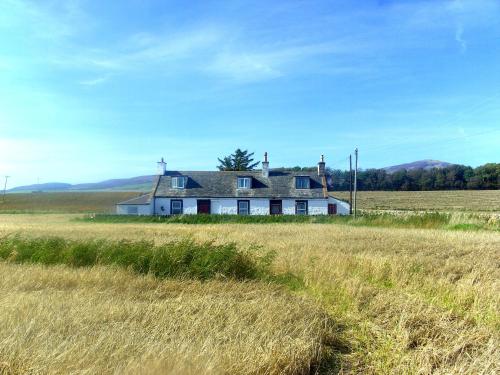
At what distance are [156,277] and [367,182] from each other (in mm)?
119840

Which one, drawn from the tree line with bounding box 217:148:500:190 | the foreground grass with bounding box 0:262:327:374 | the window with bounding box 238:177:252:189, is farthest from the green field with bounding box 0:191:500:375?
the tree line with bounding box 217:148:500:190

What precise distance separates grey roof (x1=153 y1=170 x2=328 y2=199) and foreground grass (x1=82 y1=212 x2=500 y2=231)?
878 cm

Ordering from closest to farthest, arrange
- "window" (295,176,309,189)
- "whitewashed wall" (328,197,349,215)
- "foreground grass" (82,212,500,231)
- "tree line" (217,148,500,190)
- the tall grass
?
the tall grass → "foreground grass" (82,212,500,231) → "window" (295,176,309,189) → "whitewashed wall" (328,197,349,215) → "tree line" (217,148,500,190)

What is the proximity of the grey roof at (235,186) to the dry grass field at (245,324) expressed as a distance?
43073 millimetres

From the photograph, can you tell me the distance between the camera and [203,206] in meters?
52.9

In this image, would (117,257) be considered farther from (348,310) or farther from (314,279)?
(348,310)

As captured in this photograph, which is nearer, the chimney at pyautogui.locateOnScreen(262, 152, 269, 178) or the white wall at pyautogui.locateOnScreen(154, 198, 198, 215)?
the white wall at pyautogui.locateOnScreen(154, 198, 198, 215)

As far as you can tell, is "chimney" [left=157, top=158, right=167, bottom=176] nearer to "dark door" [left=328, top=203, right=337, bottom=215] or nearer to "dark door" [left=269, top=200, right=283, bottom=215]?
"dark door" [left=269, top=200, right=283, bottom=215]

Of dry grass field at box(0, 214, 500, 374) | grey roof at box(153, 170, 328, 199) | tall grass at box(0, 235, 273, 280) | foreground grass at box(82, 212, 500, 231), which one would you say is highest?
grey roof at box(153, 170, 328, 199)

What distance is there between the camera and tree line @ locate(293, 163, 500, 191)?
372ft

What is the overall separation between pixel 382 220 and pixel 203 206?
23.6 meters

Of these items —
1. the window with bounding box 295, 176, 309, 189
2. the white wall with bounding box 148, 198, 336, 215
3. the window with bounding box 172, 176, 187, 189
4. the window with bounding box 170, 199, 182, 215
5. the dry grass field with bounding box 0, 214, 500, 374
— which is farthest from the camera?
the window with bounding box 172, 176, 187, 189

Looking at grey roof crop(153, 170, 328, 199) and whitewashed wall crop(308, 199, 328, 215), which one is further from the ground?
grey roof crop(153, 170, 328, 199)

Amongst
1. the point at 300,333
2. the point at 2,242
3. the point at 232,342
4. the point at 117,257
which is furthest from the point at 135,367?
the point at 2,242
